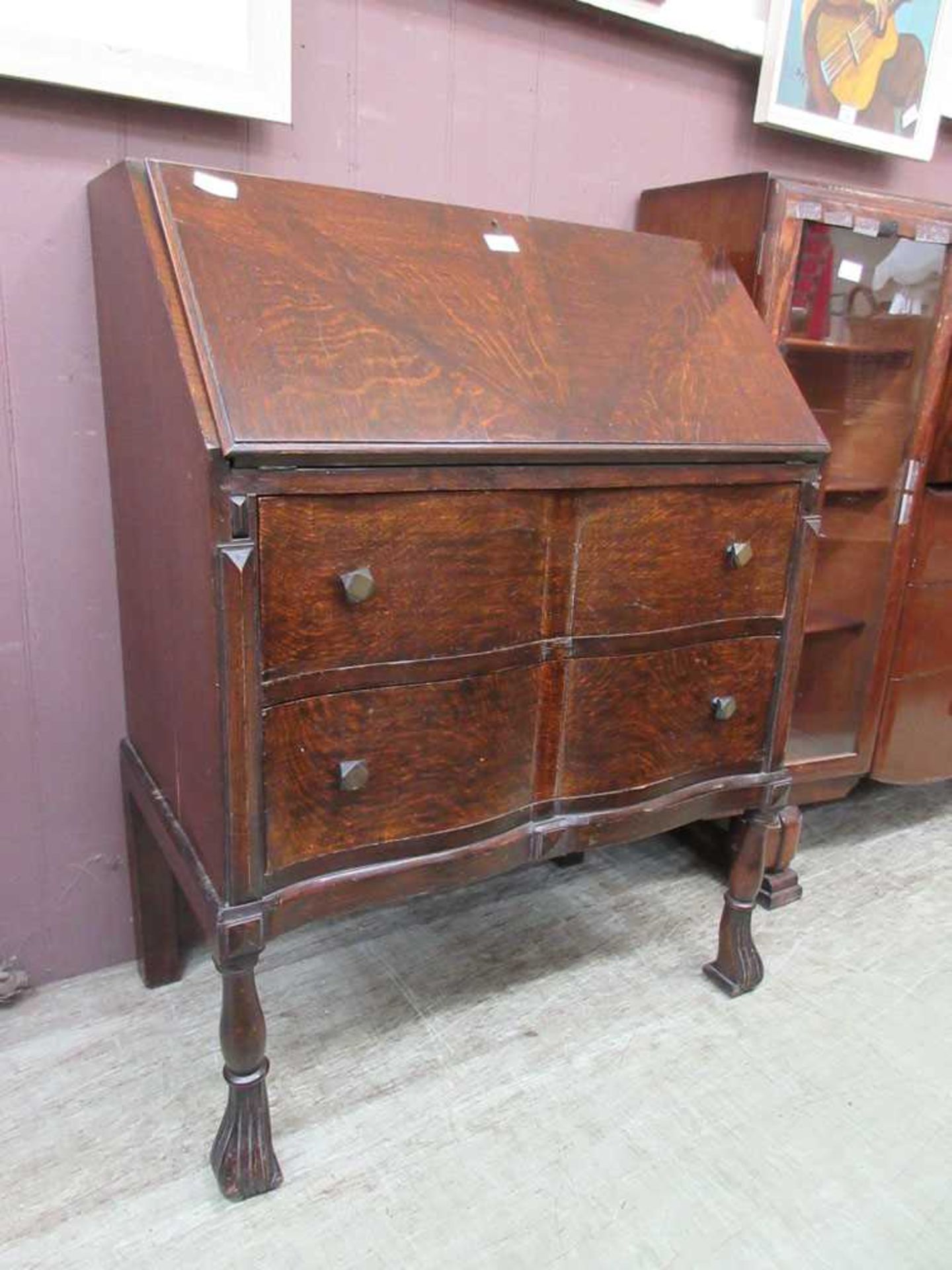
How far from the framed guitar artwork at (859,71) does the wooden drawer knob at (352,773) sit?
1694 millimetres

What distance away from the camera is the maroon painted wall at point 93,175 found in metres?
1.45

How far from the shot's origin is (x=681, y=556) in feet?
4.63

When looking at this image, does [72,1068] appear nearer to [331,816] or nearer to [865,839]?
[331,816]

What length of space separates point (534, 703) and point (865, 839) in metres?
1.46

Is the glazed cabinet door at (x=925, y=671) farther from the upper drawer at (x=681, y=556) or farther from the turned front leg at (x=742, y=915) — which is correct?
the upper drawer at (x=681, y=556)

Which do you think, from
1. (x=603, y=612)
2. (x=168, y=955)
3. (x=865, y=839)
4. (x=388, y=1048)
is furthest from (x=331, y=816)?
(x=865, y=839)

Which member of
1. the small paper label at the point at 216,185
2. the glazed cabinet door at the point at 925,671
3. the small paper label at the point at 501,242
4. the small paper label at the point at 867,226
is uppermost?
the small paper label at the point at 867,226

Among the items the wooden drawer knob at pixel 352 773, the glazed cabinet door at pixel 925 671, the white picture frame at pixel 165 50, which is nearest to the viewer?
the wooden drawer knob at pixel 352 773

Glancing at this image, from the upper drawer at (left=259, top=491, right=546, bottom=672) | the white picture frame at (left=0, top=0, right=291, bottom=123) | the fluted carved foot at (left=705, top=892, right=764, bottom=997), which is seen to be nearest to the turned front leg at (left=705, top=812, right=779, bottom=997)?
the fluted carved foot at (left=705, top=892, right=764, bottom=997)

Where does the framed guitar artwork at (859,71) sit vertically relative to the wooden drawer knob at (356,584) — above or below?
above

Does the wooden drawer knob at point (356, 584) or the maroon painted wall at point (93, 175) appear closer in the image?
the wooden drawer knob at point (356, 584)

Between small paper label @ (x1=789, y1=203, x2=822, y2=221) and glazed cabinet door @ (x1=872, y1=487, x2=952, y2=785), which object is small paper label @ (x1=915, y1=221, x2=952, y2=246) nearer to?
small paper label @ (x1=789, y1=203, x2=822, y2=221)

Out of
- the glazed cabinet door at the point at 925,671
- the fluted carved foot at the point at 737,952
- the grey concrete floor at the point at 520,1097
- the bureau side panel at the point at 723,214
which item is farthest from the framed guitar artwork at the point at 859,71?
the grey concrete floor at the point at 520,1097

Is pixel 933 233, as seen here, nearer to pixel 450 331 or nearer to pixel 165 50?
pixel 450 331
